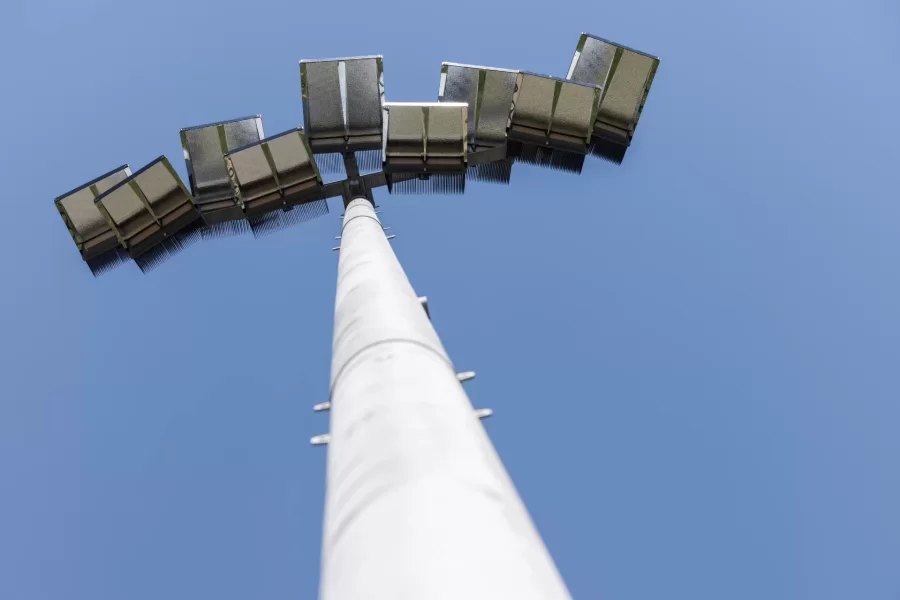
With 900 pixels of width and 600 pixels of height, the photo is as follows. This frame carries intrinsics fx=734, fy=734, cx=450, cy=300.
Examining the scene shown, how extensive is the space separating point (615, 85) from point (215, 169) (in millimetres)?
9830

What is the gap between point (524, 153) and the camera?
1791cm

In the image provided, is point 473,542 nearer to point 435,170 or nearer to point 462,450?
point 462,450

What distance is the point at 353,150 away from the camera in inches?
687

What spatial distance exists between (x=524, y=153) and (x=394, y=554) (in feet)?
50.6

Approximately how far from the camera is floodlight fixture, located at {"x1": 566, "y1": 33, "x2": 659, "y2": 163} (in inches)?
700

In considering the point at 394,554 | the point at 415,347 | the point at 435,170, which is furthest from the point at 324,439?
the point at 435,170

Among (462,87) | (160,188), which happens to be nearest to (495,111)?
(462,87)

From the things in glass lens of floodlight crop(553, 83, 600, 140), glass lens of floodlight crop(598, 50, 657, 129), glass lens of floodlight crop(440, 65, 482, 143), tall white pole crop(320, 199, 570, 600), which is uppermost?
glass lens of floodlight crop(440, 65, 482, 143)

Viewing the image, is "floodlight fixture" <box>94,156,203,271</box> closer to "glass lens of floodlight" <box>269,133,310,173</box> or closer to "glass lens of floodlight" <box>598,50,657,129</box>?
"glass lens of floodlight" <box>269,133,310,173</box>

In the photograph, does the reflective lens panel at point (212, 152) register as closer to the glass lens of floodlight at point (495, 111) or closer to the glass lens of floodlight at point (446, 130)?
the glass lens of floodlight at point (446, 130)

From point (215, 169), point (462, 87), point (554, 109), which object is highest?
point (462, 87)

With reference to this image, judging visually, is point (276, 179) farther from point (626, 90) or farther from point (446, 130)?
point (626, 90)

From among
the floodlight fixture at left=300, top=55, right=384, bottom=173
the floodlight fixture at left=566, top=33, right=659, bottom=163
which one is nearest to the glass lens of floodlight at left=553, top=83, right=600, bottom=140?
the floodlight fixture at left=566, top=33, right=659, bottom=163

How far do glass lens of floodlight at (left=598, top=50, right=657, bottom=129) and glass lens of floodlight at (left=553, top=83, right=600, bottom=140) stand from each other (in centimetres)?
98
